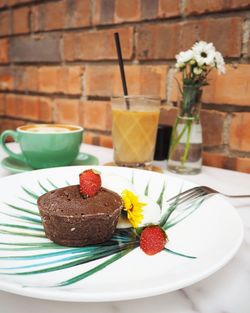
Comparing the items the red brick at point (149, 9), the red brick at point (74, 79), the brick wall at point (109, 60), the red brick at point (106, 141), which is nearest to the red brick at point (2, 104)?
the brick wall at point (109, 60)

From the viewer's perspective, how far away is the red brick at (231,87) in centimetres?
86

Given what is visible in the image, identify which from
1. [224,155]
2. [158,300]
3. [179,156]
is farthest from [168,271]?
[224,155]

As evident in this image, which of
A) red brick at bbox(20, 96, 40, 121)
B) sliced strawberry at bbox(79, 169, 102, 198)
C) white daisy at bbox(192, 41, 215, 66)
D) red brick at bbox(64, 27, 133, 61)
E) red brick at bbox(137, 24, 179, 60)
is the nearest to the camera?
sliced strawberry at bbox(79, 169, 102, 198)

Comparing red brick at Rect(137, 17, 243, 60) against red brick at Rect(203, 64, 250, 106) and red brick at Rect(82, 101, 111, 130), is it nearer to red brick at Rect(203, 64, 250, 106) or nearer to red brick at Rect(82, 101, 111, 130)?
red brick at Rect(203, 64, 250, 106)

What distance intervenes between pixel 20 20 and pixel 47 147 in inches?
34.8

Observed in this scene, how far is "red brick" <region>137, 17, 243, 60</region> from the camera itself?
86 centimetres

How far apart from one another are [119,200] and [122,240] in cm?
8

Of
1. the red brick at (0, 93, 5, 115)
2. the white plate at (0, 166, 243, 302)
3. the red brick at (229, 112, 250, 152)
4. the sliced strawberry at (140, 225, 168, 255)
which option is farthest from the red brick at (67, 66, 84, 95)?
the sliced strawberry at (140, 225, 168, 255)

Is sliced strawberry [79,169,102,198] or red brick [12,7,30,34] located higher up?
red brick [12,7,30,34]

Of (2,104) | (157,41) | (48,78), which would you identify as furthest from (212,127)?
(2,104)

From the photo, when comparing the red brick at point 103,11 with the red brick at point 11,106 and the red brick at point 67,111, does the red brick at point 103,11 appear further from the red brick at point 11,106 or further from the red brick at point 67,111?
the red brick at point 11,106

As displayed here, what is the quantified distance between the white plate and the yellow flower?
5cm

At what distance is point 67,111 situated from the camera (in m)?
1.34

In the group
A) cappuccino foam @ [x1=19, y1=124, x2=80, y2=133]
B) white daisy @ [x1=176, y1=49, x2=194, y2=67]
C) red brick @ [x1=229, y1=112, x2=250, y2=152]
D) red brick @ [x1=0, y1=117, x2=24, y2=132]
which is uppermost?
white daisy @ [x1=176, y1=49, x2=194, y2=67]
